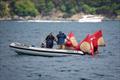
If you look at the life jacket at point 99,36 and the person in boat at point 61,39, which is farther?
the life jacket at point 99,36

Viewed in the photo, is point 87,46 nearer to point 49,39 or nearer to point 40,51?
point 49,39

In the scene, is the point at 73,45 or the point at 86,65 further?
the point at 73,45

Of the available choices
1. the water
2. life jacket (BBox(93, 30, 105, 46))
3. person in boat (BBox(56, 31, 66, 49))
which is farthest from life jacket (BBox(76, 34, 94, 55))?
life jacket (BBox(93, 30, 105, 46))

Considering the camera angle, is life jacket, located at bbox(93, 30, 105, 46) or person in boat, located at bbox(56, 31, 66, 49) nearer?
person in boat, located at bbox(56, 31, 66, 49)

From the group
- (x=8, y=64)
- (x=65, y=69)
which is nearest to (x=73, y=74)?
(x=65, y=69)

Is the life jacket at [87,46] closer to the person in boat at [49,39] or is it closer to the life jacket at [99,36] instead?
the life jacket at [99,36]

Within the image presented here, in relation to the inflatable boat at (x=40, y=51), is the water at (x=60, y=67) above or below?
below

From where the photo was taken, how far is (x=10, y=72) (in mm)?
50406

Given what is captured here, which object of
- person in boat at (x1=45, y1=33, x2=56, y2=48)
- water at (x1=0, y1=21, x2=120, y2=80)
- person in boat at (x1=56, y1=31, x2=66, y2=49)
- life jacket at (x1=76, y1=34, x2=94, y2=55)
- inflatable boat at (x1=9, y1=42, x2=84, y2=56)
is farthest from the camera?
life jacket at (x1=76, y1=34, x2=94, y2=55)

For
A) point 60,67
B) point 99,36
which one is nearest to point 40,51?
point 60,67

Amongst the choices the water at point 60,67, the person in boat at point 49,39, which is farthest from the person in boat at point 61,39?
the water at point 60,67

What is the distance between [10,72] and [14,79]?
4.01 meters

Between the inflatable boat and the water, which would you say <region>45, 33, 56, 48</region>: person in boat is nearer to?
the inflatable boat

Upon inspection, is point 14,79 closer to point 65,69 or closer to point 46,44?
point 65,69
